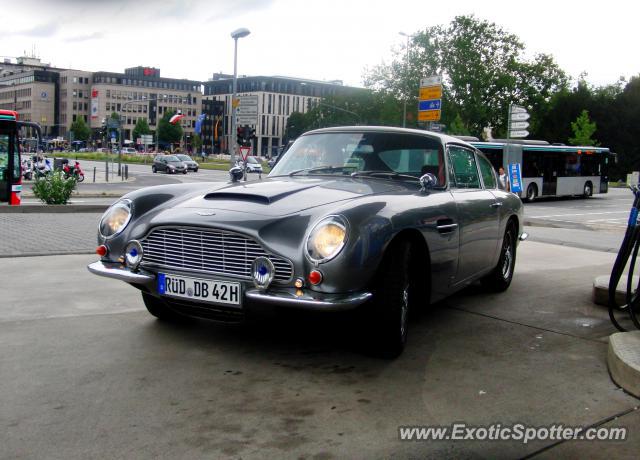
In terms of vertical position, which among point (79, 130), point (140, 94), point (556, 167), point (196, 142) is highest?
point (140, 94)

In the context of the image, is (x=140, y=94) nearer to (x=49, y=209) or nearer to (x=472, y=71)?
(x=472, y=71)

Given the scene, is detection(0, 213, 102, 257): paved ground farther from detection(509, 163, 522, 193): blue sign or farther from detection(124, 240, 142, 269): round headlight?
detection(509, 163, 522, 193): blue sign

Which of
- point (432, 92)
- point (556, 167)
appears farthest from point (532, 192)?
point (432, 92)

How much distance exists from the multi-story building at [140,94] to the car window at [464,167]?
146275 millimetres

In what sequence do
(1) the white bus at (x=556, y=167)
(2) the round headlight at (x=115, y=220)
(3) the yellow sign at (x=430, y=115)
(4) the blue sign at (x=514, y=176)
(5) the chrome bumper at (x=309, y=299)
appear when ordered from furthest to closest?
1. (1) the white bus at (x=556, y=167)
2. (3) the yellow sign at (x=430, y=115)
3. (4) the blue sign at (x=514, y=176)
4. (2) the round headlight at (x=115, y=220)
5. (5) the chrome bumper at (x=309, y=299)

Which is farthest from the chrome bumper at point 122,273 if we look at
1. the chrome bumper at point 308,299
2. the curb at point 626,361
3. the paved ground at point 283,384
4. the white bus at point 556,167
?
the white bus at point 556,167

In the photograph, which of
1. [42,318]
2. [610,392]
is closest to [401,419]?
[610,392]

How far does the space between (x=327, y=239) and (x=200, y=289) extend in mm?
856

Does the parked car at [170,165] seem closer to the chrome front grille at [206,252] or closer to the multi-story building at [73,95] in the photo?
the chrome front grille at [206,252]

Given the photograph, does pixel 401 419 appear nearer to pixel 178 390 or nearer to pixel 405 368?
pixel 405 368

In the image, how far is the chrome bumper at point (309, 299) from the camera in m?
3.69

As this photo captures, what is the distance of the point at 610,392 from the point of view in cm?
387

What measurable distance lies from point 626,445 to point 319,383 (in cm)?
163

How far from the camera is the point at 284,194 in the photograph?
14.5ft
